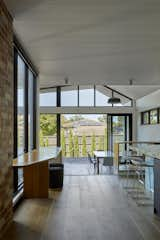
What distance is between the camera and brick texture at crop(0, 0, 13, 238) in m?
3.45

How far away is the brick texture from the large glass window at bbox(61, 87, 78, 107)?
8810 millimetres

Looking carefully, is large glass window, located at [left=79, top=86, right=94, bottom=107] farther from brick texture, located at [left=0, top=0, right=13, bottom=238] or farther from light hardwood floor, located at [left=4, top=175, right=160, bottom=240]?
brick texture, located at [left=0, top=0, right=13, bottom=238]

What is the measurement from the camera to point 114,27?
14.2ft

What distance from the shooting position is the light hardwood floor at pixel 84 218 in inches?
142

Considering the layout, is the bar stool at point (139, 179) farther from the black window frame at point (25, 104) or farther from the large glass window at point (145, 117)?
the large glass window at point (145, 117)

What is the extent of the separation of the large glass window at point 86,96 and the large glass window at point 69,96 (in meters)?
0.21

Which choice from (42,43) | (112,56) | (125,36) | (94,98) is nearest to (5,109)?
(42,43)

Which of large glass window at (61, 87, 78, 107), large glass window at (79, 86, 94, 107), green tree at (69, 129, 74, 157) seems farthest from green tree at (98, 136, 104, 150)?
large glass window at (61, 87, 78, 107)

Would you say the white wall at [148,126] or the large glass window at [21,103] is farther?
the white wall at [148,126]

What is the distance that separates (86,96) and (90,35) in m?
8.24

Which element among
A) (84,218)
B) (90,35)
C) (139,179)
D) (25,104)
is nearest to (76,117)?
(139,179)

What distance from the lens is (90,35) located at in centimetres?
467

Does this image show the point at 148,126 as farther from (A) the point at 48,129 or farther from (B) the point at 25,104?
(B) the point at 25,104

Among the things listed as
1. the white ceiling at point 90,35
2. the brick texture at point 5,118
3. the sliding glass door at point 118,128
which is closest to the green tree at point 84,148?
the sliding glass door at point 118,128
